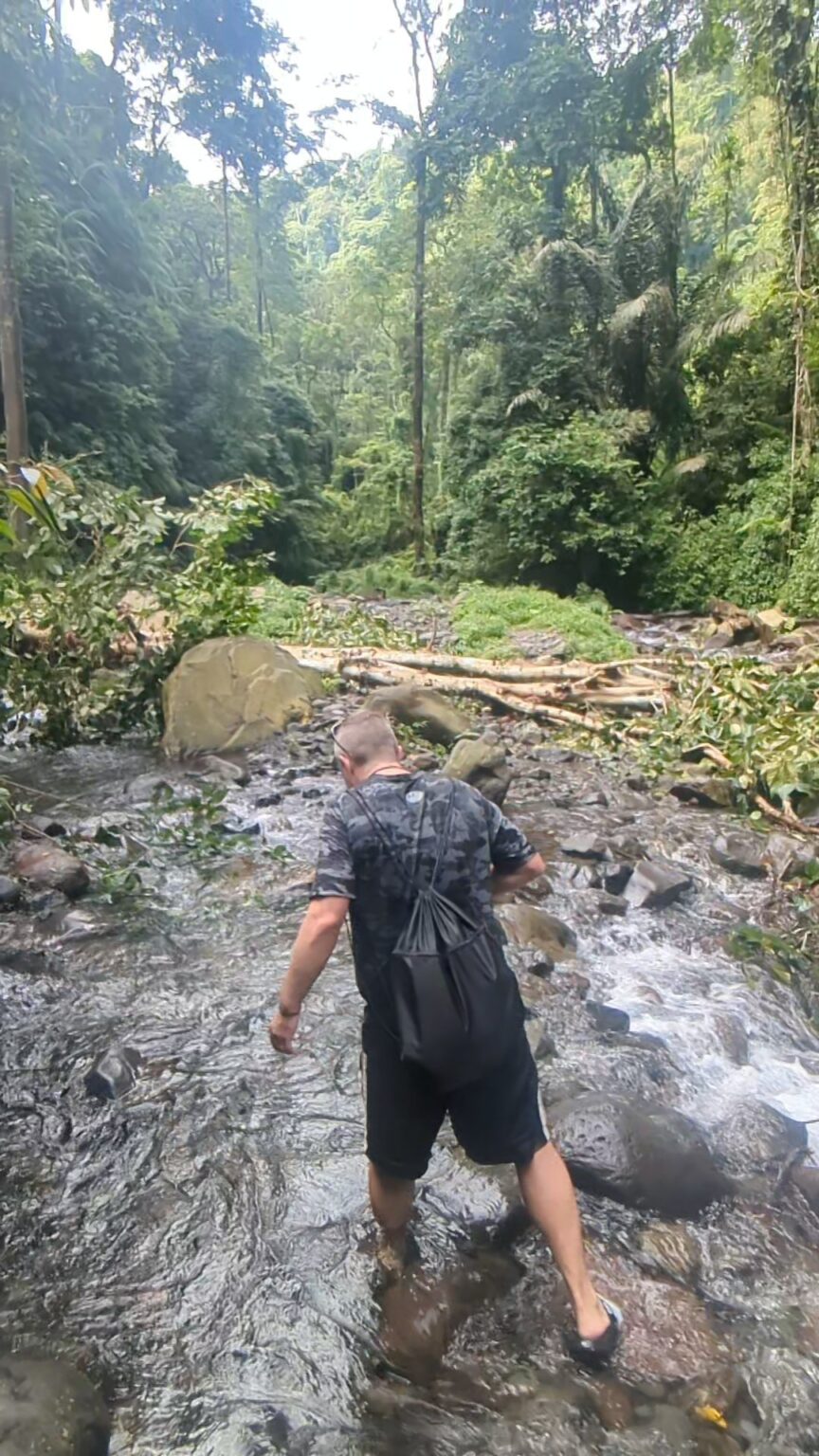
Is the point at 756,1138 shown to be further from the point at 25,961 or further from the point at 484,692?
the point at 484,692

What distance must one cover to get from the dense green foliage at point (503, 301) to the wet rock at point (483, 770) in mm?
6992

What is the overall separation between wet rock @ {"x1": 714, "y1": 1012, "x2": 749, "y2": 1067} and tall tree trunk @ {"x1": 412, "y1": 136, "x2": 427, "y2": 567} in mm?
25741

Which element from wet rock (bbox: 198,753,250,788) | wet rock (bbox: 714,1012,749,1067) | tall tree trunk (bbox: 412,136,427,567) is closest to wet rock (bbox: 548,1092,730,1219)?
wet rock (bbox: 714,1012,749,1067)

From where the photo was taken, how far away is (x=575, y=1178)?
3682mm

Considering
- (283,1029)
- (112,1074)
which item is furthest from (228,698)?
(283,1029)

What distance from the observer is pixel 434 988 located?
2.71 metres

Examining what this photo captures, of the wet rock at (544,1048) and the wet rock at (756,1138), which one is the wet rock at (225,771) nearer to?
the wet rock at (544,1048)

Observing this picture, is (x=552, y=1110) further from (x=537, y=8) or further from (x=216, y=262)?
(x=216, y=262)

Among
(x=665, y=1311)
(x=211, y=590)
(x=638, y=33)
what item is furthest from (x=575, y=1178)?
(x=638, y=33)

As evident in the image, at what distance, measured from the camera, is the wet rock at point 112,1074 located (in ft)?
13.9

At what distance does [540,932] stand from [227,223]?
39006 millimetres

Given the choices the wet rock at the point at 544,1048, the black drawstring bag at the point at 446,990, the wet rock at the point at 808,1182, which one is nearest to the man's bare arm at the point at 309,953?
the black drawstring bag at the point at 446,990

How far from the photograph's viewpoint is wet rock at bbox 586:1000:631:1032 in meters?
4.96

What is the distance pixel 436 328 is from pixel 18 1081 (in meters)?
33.2
